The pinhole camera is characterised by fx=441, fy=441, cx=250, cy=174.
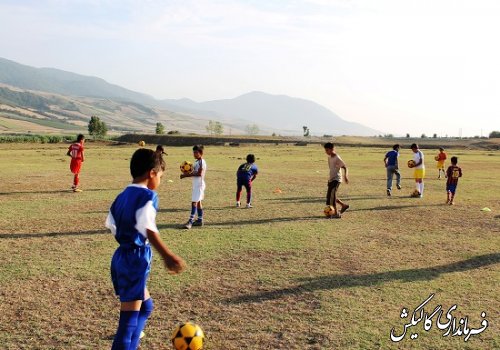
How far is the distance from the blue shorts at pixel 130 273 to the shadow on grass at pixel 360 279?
2.95m

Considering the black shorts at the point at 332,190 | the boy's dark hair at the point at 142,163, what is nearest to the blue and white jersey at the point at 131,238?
the boy's dark hair at the point at 142,163

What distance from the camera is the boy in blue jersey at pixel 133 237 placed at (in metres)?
4.86

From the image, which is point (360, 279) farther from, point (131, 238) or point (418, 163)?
point (418, 163)

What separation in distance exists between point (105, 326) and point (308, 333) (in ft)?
10.0

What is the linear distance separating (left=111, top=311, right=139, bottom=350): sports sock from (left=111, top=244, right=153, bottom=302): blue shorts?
0.19 metres

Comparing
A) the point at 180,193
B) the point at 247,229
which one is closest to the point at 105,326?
the point at 247,229

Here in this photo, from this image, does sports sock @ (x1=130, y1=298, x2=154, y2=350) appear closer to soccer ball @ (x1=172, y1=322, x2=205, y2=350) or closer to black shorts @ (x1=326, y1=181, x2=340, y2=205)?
soccer ball @ (x1=172, y1=322, x2=205, y2=350)

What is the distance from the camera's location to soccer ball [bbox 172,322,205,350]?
5805 mm

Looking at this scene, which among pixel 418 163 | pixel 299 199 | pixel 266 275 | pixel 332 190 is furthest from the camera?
pixel 418 163

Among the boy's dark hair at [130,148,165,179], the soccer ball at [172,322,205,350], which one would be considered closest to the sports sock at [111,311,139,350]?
the soccer ball at [172,322,205,350]

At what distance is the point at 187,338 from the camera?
5840 mm

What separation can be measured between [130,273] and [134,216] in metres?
0.69

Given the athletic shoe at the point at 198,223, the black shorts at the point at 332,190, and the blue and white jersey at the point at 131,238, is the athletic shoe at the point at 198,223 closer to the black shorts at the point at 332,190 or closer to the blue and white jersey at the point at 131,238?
the black shorts at the point at 332,190

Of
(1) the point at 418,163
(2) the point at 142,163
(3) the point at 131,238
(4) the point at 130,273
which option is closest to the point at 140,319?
(4) the point at 130,273
